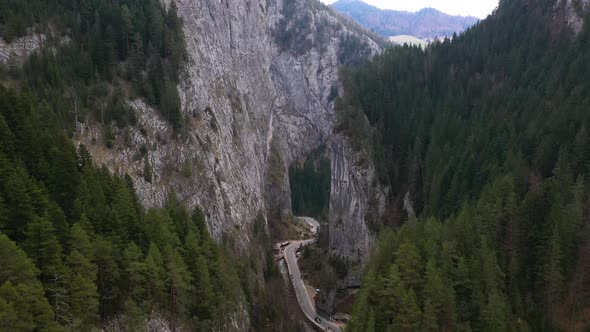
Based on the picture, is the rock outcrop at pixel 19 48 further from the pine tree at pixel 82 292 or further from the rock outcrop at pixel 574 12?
the rock outcrop at pixel 574 12

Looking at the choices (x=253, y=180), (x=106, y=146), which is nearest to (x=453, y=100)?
(x=253, y=180)

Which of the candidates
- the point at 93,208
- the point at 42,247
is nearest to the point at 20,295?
the point at 42,247

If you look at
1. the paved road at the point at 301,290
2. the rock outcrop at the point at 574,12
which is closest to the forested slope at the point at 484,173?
the rock outcrop at the point at 574,12

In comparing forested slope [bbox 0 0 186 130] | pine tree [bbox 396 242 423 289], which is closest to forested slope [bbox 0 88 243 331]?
forested slope [bbox 0 0 186 130]

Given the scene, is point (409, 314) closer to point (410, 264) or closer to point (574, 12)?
point (410, 264)

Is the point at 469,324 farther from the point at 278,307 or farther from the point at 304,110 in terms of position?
the point at 304,110

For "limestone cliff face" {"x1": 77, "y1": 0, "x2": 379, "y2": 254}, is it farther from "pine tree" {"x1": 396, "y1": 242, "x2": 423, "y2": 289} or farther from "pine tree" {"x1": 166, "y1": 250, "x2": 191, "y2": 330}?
"pine tree" {"x1": 396, "y1": 242, "x2": 423, "y2": 289}

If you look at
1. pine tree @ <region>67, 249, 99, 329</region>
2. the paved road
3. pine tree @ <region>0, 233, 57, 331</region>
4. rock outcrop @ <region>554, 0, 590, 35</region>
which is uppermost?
rock outcrop @ <region>554, 0, 590, 35</region>
